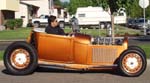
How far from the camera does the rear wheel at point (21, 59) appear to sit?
11023 mm

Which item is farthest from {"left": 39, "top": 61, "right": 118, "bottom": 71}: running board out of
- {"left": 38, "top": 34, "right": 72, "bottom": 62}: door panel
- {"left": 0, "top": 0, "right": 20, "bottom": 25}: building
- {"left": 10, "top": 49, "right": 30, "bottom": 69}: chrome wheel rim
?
{"left": 0, "top": 0, "right": 20, "bottom": 25}: building

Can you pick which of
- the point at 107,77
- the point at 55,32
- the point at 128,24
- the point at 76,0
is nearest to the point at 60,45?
the point at 55,32

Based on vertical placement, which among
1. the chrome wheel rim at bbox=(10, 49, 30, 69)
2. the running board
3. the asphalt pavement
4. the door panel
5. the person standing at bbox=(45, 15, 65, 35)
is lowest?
the asphalt pavement

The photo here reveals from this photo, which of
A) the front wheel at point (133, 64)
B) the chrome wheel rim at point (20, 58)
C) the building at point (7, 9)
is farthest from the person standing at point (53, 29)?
the building at point (7, 9)

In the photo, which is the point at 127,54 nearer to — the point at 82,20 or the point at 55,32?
the point at 55,32

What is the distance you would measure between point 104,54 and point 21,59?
2084mm

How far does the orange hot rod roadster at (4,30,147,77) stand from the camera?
10.9 meters

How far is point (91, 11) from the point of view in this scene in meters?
54.1

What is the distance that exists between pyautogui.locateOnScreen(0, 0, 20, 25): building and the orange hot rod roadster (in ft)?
128

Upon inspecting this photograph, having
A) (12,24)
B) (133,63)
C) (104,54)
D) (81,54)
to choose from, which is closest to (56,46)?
(81,54)

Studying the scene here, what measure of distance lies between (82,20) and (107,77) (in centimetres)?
4259

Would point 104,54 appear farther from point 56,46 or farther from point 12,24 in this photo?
point 12,24

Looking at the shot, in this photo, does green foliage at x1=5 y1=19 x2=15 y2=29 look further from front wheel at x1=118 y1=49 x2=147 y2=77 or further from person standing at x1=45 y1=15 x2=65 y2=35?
front wheel at x1=118 y1=49 x2=147 y2=77

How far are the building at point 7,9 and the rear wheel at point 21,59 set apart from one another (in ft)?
126
